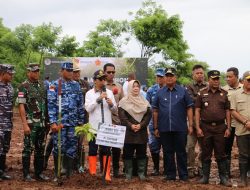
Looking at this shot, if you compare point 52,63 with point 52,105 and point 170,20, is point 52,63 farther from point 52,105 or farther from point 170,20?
point 52,105

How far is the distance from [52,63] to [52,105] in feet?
68.6

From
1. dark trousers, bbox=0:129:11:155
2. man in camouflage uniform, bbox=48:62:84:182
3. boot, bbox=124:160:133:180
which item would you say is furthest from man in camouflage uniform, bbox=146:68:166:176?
dark trousers, bbox=0:129:11:155

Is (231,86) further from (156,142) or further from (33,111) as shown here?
(33,111)

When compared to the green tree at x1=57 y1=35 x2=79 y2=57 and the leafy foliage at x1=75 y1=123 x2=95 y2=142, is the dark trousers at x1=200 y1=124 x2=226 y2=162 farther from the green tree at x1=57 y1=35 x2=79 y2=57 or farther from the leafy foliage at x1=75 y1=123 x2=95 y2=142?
the green tree at x1=57 y1=35 x2=79 y2=57

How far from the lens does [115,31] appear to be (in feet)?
137

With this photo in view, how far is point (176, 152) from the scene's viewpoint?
8.91 m

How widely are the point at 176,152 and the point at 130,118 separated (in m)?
1.05

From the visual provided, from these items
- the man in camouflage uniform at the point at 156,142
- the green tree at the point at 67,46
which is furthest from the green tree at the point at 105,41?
the man in camouflage uniform at the point at 156,142

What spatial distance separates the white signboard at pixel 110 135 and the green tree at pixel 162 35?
29.6m

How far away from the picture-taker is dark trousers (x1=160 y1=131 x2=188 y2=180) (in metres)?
8.85

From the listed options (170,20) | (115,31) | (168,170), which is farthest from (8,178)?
(115,31)

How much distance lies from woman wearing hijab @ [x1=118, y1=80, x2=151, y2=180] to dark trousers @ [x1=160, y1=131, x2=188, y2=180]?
0.40 metres

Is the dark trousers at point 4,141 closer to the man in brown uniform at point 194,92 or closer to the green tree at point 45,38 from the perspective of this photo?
the man in brown uniform at point 194,92

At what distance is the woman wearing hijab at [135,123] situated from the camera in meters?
8.86
